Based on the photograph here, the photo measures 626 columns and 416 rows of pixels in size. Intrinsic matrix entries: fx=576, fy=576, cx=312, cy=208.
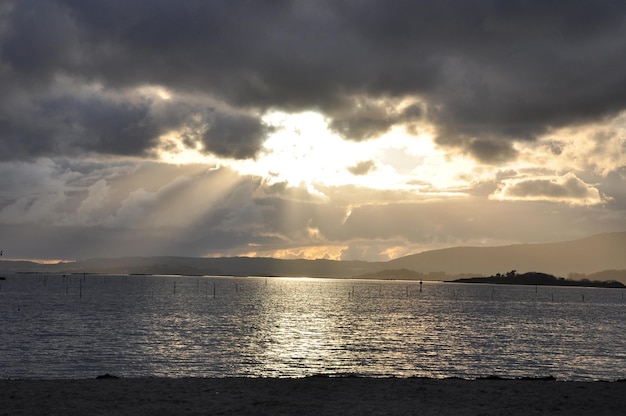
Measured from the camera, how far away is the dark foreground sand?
23875 mm

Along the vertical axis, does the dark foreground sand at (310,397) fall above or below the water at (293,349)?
above

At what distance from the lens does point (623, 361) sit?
66.4 meters

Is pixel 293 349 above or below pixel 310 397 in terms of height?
below

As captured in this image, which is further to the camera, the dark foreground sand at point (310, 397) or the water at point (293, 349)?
the water at point (293, 349)

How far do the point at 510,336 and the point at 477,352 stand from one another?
1012 inches

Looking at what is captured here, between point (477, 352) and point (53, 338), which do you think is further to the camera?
point (53, 338)

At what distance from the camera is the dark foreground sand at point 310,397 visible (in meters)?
23.9

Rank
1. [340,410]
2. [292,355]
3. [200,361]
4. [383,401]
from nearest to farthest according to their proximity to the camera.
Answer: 1. [340,410]
2. [383,401]
3. [200,361]
4. [292,355]

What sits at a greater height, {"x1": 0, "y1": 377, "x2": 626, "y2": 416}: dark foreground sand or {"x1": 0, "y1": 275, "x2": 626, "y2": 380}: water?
{"x1": 0, "y1": 377, "x2": 626, "y2": 416}: dark foreground sand

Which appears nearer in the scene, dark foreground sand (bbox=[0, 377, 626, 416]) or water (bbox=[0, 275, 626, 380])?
dark foreground sand (bbox=[0, 377, 626, 416])

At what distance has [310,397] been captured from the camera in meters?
26.8

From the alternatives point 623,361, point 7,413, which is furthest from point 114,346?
point 623,361

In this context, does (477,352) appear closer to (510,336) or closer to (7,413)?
(510,336)

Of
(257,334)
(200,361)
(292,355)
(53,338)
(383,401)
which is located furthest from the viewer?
(257,334)
